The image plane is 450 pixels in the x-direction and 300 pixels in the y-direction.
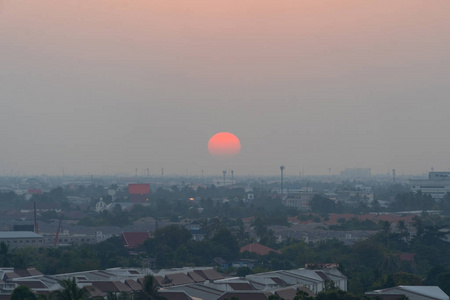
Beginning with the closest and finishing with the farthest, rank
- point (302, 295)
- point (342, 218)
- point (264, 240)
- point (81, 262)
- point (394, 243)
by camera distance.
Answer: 1. point (302, 295)
2. point (81, 262)
3. point (394, 243)
4. point (264, 240)
5. point (342, 218)

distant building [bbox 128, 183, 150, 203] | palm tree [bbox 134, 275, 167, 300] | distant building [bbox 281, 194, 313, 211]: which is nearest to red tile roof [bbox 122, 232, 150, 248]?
palm tree [bbox 134, 275, 167, 300]

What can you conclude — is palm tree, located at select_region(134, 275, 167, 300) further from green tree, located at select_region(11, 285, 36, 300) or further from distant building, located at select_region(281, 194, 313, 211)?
distant building, located at select_region(281, 194, 313, 211)

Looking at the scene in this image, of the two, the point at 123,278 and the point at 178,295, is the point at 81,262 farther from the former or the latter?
the point at 178,295

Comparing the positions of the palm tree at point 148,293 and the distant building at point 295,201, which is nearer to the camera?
the palm tree at point 148,293

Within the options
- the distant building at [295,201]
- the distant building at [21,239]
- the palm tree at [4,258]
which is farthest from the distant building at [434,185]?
the palm tree at [4,258]

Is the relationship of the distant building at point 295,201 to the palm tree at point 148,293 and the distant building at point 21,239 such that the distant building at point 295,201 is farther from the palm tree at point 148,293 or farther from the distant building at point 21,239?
the palm tree at point 148,293

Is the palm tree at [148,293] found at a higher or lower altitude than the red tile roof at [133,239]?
higher

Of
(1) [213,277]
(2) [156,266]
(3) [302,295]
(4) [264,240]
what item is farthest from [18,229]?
(3) [302,295]
